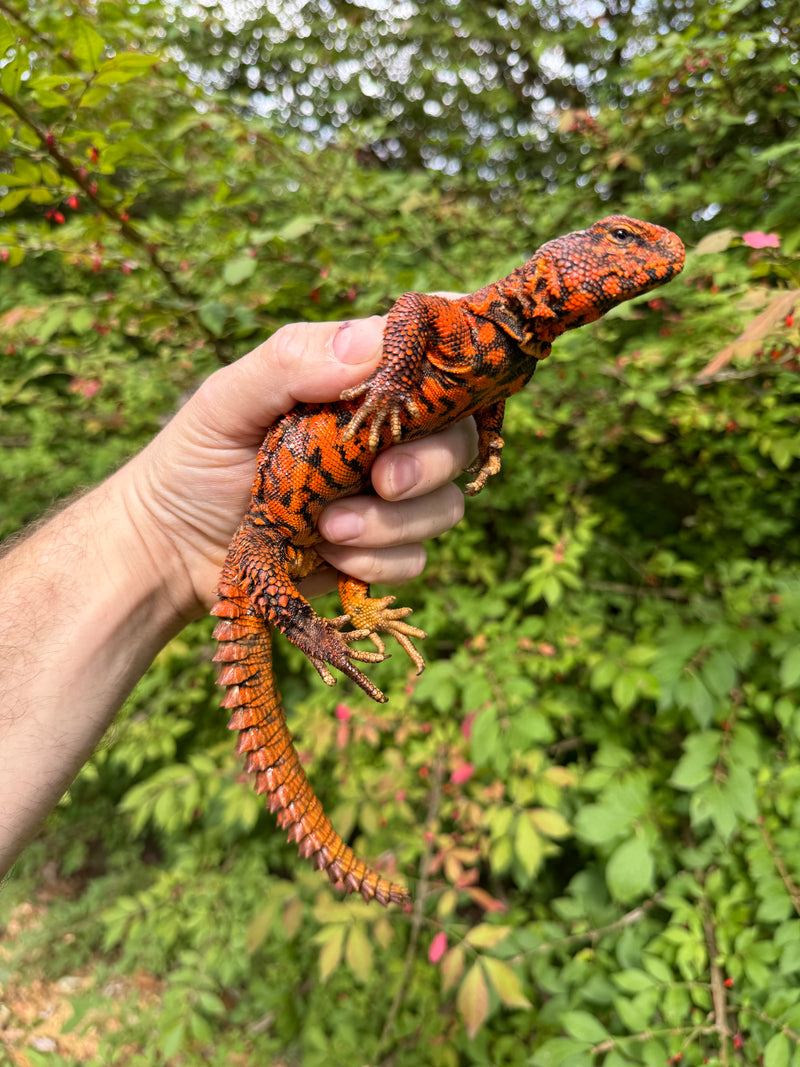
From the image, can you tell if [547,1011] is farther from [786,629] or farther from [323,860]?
[786,629]

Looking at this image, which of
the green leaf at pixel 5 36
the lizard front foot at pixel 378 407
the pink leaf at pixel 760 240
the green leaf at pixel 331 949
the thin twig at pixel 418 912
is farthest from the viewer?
the thin twig at pixel 418 912

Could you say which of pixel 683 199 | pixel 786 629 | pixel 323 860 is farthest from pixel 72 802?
pixel 683 199

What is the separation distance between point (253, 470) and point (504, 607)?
1439 mm

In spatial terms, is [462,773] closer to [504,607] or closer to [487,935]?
[487,935]

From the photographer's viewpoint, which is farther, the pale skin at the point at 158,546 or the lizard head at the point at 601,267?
the pale skin at the point at 158,546

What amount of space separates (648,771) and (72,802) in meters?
4.79

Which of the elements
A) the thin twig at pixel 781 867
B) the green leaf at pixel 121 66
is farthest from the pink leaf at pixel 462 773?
the green leaf at pixel 121 66

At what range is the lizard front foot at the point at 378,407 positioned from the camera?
62.7 inches

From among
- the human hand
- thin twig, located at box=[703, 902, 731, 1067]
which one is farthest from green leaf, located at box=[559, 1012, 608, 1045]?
the human hand

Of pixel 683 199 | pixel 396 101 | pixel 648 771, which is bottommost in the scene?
pixel 648 771

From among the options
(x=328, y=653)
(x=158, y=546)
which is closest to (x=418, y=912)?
(x=328, y=653)

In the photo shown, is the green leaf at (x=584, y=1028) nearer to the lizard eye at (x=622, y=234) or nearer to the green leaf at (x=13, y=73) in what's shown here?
the lizard eye at (x=622, y=234)

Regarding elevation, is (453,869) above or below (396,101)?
below

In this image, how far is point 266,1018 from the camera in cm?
371
